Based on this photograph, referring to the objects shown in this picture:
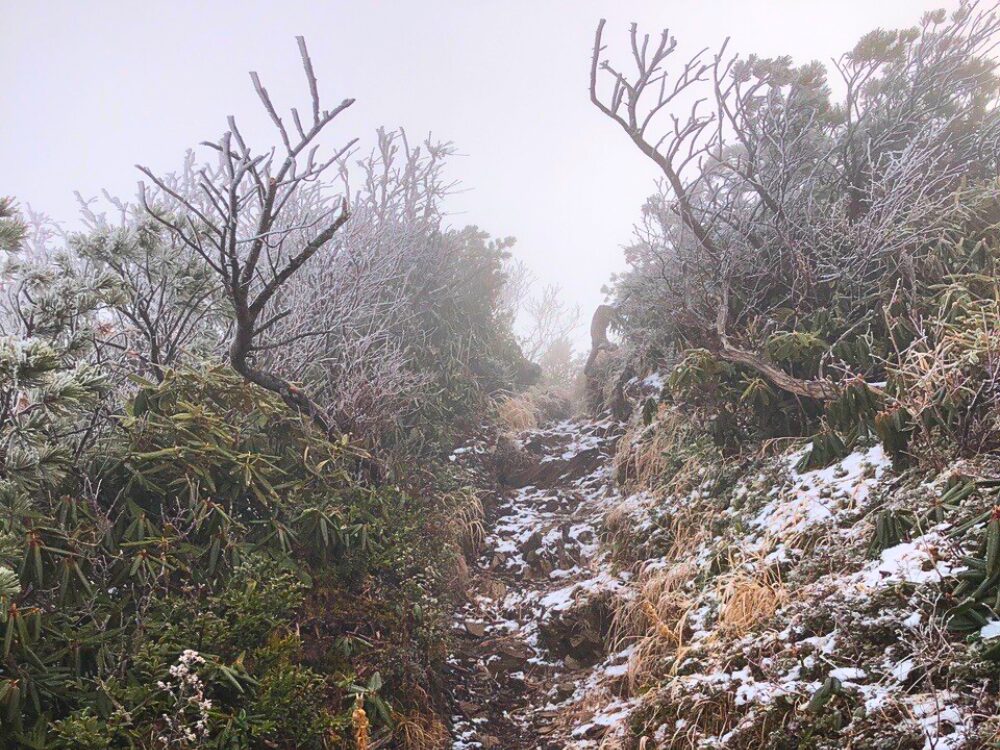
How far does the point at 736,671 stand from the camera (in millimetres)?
→ 2744

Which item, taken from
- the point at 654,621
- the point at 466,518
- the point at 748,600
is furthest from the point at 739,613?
the point at 466,518

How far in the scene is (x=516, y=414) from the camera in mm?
8305

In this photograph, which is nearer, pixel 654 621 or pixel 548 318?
pixel 654 621

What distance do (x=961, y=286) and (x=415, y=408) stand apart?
527 centimetres

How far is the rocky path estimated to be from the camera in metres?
3.48

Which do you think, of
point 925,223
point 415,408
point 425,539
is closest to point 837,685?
point 425,539

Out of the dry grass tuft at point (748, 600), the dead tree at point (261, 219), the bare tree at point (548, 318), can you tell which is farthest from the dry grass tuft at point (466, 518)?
the bare tree at point (548, 318)

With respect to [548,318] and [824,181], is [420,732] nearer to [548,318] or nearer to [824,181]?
[824,181]

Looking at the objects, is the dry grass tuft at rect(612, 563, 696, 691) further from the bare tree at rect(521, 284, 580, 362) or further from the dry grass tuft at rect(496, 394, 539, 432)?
the bare tree at rect(521, 284, 580, 362)

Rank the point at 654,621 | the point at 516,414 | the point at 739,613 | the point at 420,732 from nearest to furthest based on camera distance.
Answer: the point at 739,613, the point at 420,732, the point at 654,621, the point at 516,414

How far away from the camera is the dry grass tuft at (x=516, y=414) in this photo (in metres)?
8.14

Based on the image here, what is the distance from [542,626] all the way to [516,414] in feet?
13.7

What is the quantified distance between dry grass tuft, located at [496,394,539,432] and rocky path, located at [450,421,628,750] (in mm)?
1324

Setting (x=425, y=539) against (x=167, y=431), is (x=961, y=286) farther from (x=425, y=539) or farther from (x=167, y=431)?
(x=167, y=431)
